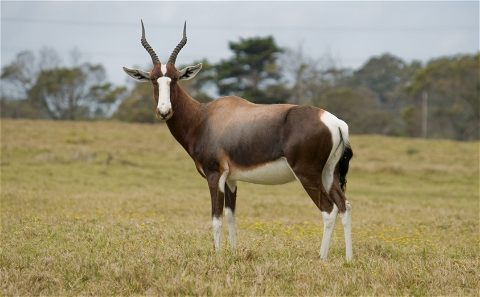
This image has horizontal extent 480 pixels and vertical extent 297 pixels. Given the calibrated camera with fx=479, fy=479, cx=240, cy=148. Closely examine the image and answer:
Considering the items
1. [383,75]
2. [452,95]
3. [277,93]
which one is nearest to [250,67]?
[277,93]

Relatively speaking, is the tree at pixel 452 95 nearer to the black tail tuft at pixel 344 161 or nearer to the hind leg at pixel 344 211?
the black tail tuft at pixel 344 161

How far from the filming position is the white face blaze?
673 cm

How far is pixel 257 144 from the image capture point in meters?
6.83

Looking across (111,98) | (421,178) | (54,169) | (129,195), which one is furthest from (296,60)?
Answer: (129,195)

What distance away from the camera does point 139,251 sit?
6695mm

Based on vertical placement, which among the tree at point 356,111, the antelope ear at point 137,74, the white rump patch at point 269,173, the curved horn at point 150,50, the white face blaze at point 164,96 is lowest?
the tree at point 356,111

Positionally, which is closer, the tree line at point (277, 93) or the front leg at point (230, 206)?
the front leg at point (230, 206)

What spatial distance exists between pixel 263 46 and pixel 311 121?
135 feet

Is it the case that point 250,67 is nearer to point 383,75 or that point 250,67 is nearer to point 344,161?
point 383,75

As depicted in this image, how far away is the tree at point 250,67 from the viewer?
149ft

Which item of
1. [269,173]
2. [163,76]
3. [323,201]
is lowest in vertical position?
[323,201]

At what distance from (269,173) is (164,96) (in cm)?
188

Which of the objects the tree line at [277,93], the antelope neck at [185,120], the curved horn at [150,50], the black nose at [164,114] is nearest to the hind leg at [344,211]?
Answer: the antelope neck at [185,120]

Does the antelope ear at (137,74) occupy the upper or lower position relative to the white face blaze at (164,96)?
upper
